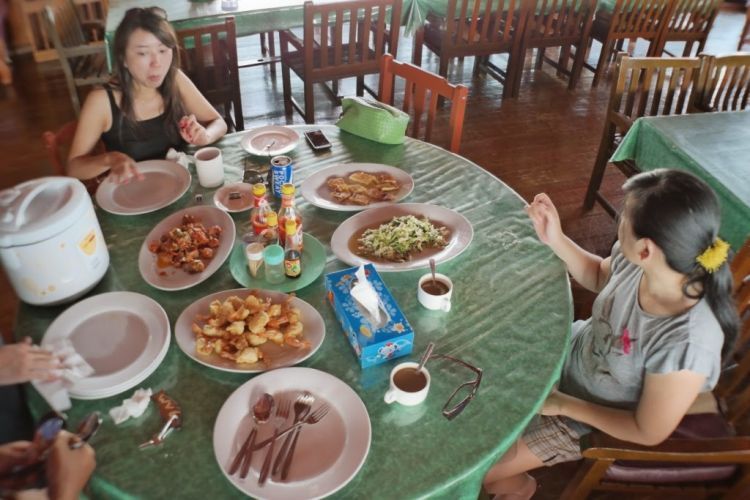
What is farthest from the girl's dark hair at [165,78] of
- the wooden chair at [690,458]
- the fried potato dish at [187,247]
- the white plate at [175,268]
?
the wooden chair at [690,458]

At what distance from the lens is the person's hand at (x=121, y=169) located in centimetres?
188

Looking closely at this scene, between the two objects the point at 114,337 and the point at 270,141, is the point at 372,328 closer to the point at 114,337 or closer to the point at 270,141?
the point at 114,337

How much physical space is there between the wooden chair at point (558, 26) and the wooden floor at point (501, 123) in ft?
1.10

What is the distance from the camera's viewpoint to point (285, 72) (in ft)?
13.2

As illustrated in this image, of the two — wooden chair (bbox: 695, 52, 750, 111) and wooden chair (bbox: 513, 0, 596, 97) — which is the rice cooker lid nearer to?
wooden chair (bbox: 695, 52, 750, 111)

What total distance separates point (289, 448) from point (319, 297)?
460mm

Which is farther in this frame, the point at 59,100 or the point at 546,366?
the point at 59,100

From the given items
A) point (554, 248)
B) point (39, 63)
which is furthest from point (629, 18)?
point (39, 63)

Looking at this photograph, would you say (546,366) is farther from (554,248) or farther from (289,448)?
(289,448)

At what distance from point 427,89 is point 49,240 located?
166 centimetres

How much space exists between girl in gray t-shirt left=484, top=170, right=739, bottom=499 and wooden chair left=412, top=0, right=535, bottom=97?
2922mm

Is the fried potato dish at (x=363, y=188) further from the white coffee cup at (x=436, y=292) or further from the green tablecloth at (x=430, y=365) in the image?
the white coffee cup at (x=436, y=292)

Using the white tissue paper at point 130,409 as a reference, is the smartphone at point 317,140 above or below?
above

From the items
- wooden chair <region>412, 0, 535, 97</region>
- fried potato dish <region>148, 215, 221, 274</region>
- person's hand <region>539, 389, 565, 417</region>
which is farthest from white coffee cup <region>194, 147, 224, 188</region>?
wooden chair <region>412, 0, 535, 97</region>
